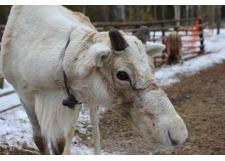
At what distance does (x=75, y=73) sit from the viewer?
2547 mm

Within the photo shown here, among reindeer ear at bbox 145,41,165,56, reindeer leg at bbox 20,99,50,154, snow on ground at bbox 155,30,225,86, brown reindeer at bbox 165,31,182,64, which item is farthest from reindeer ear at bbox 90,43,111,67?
brown reindeer at bbox 165,31,182,64

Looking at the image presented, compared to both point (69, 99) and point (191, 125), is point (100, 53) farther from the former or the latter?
point (191, 125)

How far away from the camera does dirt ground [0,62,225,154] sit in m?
4.13

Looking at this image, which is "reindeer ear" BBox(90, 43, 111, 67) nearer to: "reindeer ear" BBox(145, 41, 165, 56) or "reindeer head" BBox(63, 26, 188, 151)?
"reindeer head" BBox(63, 26, 188, 151)

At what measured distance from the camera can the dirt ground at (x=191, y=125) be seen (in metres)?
4.13

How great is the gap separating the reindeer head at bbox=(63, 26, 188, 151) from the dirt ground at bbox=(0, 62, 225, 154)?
1.67 meters

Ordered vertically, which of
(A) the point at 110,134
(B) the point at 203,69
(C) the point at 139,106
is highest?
(C) the point at 139,106

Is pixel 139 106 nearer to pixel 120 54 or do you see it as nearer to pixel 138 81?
pixel 138 81

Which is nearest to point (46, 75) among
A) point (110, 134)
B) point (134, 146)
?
point (134, 146)

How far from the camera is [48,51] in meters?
2.71

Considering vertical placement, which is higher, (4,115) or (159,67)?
(4,115)

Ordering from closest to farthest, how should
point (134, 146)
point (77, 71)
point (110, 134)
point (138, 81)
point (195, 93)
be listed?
point (138, 81) → point (77, 71) → point (134, 146) → point (110, 134) → point (195, 93)

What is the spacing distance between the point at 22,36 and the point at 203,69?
23.5 feet

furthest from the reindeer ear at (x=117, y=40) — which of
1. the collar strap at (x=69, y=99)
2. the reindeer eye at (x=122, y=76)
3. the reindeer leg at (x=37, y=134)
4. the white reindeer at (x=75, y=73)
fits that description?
the reindeer leg at (x=37, y=134)
